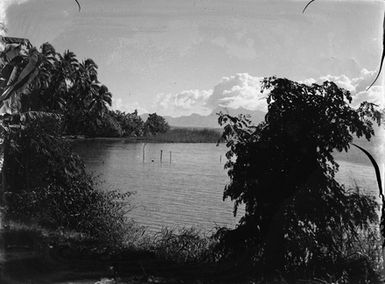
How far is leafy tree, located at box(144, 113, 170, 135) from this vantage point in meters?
3.95

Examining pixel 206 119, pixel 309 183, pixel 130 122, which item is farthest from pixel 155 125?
pixel 309 183

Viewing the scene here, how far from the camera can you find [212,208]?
3.80m

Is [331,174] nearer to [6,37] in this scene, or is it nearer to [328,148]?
[328,148]

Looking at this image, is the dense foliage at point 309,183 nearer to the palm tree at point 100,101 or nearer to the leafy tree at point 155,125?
the leafy tree at point 155,125

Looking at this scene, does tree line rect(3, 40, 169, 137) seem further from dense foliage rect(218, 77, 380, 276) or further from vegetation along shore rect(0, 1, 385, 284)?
dense foliage rect(218, 77, 380, 276)

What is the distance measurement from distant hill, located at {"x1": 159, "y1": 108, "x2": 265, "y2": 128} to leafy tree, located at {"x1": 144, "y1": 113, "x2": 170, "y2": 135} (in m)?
0.05

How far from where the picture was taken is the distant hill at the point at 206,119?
3648mm

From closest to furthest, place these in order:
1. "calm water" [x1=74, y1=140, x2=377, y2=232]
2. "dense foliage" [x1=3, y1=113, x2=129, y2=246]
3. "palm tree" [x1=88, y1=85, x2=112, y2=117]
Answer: "calm water" [x1=74, y1=140, x2=377, y2=232] < "palm tree" [x1=88, y1=85, x2=112, y2=117] < "dense foliage" [x1=3, y1=113, x2=129, y2=246]

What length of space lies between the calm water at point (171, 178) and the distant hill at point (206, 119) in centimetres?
17

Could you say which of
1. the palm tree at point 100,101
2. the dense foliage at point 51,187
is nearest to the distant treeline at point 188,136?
the palm tree at point 100,101

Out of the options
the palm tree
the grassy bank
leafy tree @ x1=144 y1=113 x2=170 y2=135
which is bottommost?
the grassy bank

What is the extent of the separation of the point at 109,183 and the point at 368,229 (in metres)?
2.11

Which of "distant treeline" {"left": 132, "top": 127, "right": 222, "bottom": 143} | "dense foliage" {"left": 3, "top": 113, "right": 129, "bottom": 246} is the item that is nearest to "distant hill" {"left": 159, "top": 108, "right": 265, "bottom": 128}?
"distant treeline" {"left": 132, "top": 127, "right": 222, "bottom": 143}

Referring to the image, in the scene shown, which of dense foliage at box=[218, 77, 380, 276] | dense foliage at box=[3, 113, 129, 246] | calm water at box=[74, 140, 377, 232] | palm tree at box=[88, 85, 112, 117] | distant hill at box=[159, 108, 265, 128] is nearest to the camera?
dense foliage at box=[218, 77, 380, 276]
